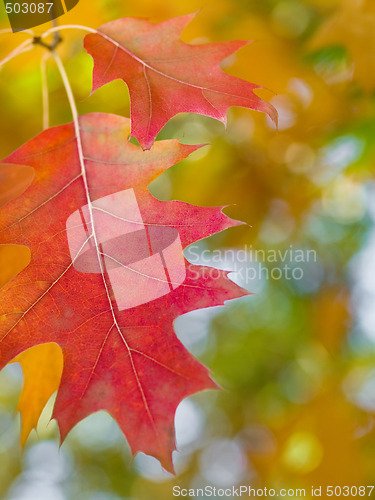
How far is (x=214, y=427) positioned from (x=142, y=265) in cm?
299

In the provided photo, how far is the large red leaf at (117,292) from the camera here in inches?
25.6

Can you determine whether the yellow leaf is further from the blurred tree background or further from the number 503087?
the number 503087

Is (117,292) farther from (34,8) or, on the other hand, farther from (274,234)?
(274,234)

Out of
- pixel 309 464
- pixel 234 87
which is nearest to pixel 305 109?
pixel 234 87

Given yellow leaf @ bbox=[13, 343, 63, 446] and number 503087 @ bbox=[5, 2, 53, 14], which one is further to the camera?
number 503087 @ bbox=[5, 2, 53, 14]

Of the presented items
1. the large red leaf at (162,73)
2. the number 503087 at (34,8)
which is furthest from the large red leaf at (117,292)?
the number 503087 at (34,8)

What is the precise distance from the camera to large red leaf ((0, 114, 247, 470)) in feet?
2.13

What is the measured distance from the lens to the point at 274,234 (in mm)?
2258

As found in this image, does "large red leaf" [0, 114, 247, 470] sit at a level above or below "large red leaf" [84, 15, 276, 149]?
below

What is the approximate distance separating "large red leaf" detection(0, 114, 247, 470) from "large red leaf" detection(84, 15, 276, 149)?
2.6 inches

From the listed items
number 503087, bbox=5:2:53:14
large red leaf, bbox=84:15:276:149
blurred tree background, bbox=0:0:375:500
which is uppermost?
number 503087, bbox=5:2:53:14

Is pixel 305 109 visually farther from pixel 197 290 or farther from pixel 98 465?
pixel 98 465

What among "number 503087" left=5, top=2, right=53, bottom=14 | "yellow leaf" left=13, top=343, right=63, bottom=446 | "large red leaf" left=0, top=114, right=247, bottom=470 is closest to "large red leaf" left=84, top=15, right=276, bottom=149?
"large red leaf" left=0, top=114, right=247, bottom=470

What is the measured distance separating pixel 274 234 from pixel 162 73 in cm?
156
